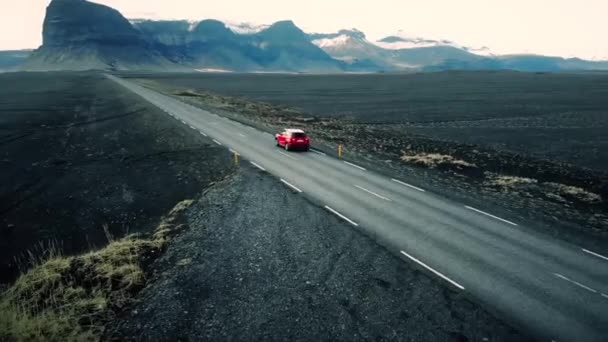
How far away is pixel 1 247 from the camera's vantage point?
15.9 metres

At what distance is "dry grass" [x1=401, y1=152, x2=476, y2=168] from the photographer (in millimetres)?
26609

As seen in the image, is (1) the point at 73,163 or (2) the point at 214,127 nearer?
(1) the point at 73,163

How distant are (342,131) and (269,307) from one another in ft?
106

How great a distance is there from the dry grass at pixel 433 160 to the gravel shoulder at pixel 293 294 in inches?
521

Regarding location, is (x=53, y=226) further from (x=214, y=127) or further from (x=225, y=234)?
(x=214, y=127)

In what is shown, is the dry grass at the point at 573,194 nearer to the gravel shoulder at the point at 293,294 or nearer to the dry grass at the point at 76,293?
the gravel shoulder at the point at 293,294

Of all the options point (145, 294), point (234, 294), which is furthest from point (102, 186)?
point (234, 294)

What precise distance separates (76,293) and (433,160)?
2333cm

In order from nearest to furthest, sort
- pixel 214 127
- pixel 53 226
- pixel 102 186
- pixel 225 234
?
pixel 225 234
pixel 53 226
pixel 102 186
pixel 214 127

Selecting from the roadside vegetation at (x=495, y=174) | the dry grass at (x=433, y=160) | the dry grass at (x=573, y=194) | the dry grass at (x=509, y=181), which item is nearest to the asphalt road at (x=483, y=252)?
the roadside vegetation at (x=495, y=174)

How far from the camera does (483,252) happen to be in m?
13.7

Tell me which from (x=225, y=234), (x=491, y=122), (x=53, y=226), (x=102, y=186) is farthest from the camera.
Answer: (x=491, y=122)

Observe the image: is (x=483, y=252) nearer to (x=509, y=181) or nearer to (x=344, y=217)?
(x=344, y=217)

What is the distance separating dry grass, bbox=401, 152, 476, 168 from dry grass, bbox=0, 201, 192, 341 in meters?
18.6
